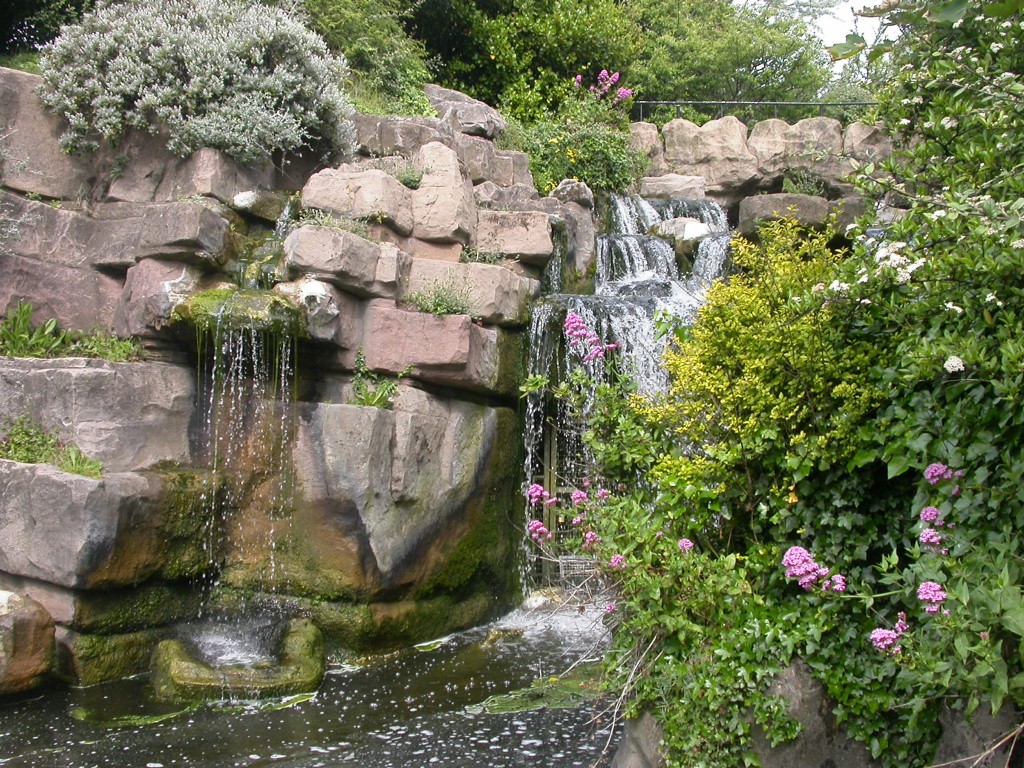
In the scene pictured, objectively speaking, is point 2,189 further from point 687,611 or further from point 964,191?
point 964,191

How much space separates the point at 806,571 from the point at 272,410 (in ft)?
14.5

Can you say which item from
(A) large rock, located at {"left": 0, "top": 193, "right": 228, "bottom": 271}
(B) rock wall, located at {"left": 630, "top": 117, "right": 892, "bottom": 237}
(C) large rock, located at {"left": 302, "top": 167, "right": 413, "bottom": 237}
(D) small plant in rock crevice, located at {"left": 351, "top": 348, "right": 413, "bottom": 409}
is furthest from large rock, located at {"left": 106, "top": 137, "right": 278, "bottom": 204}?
(B) rock wall, located at {"left": 630, "top": 117, "right": 892, "bottom": 237}

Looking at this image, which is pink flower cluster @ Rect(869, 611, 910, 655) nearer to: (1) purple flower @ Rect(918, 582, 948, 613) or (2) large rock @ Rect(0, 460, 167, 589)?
(1) purple flower @ Rect(918, 582, 948, 613)

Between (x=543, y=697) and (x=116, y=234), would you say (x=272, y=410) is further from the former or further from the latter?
(x=543, y=697)

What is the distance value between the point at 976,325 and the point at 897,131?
53.6 inches

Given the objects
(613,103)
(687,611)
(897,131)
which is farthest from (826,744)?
(613,103)

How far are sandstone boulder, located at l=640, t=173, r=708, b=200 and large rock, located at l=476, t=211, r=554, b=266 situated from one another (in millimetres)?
5483

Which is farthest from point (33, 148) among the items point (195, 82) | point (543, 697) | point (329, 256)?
point (543, 697)

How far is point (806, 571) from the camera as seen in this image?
3.90 meters

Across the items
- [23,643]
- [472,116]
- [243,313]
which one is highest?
[472,116]

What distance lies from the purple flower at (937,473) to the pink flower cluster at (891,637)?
0.55 m

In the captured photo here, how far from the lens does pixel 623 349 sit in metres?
8.05

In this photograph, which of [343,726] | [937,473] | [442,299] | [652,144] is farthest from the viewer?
[652,144]

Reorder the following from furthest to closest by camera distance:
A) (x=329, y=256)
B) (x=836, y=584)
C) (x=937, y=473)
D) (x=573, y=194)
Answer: (x=573, y=194) < (x=329, y=256) < (x=836, y=584) < (x=937, y=473)
